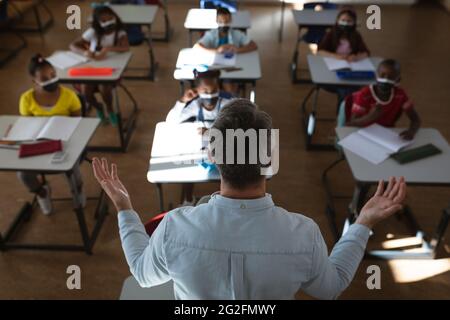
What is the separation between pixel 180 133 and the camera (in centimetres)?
258

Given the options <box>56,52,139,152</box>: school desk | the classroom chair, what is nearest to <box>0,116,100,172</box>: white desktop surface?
<box>56,52,139,152</box>: school desk

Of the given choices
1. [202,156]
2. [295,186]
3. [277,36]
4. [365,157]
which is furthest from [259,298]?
[277,36]

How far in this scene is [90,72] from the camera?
340 centimetres

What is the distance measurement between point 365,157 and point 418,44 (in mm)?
4238

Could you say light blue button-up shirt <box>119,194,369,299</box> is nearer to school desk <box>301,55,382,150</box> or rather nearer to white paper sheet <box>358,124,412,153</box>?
white paper sheet <box>358,124,412,153</box>

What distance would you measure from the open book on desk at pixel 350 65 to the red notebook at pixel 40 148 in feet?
7.21

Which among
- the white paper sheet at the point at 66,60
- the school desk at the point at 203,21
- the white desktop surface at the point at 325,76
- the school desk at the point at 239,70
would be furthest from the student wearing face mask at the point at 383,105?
the white paper sheet at the point at 66,60

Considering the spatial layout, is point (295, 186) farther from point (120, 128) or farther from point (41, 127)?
point (41, 127)

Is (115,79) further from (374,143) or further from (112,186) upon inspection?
(112,186)

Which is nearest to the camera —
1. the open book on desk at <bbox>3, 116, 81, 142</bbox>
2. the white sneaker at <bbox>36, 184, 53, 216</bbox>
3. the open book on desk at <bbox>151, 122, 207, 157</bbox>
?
the open book on desk at <bbox>151, 122, 207, 157</bbox>

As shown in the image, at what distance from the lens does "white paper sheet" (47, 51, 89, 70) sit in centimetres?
348

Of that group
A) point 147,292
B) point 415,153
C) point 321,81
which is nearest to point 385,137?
point 415,153

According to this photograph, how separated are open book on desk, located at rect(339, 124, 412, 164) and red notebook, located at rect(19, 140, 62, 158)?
5.34 feet
